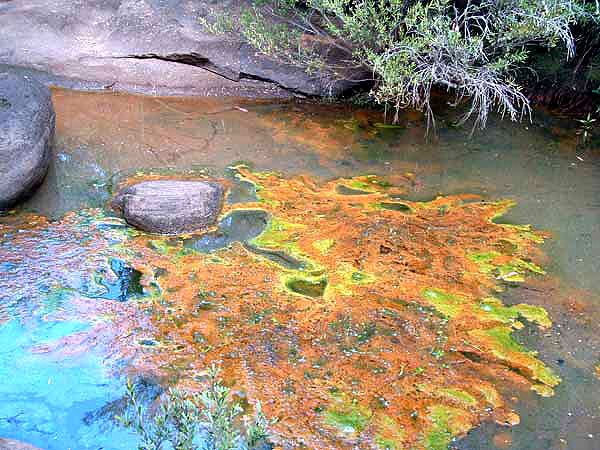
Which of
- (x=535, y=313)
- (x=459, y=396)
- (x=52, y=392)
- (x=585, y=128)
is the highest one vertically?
(x=585, y=128)

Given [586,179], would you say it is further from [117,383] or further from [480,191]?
[117,383]

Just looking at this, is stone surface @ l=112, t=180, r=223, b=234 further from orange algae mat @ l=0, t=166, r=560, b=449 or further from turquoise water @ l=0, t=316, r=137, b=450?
turquoise water @ l=0, t=316, r=137, b=450

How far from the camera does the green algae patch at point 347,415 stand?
120 inches

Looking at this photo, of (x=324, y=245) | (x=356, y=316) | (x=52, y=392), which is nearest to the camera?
(x=52, y=392)

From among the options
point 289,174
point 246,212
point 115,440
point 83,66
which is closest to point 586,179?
point 289,174

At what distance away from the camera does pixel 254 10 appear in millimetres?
6816

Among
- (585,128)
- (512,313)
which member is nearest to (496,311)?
(512,313)

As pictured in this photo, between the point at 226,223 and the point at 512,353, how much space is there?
2.22 meters

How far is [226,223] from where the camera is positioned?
185 inches

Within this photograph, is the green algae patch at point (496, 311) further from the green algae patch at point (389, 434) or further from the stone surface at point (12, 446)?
the stone surface at point (12, 446)

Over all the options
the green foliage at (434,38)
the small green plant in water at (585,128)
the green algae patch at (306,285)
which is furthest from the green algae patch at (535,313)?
the small green plant in water at (585,128)

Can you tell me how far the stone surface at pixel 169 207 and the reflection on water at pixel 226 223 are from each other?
0.14m

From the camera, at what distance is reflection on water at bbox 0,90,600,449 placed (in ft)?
10.4

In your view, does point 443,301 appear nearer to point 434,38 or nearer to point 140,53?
point 434,38
